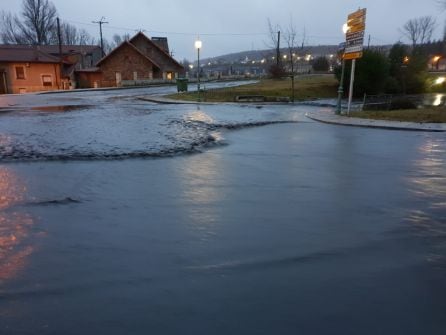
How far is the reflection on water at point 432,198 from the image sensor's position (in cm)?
525

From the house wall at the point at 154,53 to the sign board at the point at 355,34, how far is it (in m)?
48.8

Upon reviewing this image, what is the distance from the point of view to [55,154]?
10266 mm

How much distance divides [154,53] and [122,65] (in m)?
7.13

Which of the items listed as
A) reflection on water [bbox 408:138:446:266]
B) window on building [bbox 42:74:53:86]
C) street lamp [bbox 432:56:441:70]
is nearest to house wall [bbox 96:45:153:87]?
window on building [bbox 42:74:53:86]

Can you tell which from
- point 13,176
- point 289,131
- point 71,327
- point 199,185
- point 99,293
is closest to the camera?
point 71,327

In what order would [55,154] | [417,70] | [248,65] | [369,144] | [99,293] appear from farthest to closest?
[248,65] < [417,70] < [369,144] < [55,154] < [99,293]

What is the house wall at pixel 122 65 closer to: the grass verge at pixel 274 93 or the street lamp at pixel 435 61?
the grass verge at pixel 274 93

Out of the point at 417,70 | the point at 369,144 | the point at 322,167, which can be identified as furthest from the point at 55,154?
the point at 417,70

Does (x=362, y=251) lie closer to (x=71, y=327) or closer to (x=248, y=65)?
(x=71, y=327)

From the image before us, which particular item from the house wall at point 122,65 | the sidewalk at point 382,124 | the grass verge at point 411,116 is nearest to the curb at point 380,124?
the sidewalk at point 382,124

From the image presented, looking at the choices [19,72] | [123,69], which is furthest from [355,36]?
[19,72]

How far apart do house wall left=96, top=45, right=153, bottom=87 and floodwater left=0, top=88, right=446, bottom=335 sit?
54.0 metres

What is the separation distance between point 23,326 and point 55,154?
756cm

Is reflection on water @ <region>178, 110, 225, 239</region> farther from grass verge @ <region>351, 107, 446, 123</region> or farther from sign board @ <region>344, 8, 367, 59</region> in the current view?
sign board @ <region>344, 8, 367, 59</region>
